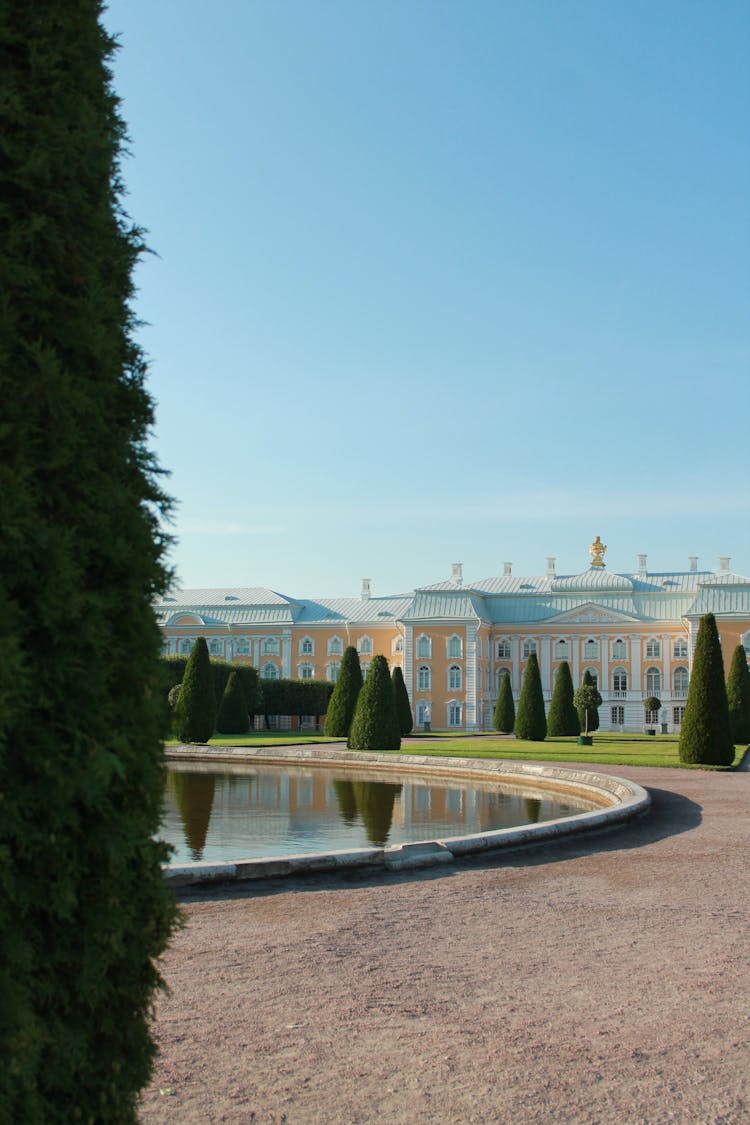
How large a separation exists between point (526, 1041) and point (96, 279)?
10.2 ft

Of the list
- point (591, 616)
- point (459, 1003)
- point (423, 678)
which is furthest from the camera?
point (591, 616)

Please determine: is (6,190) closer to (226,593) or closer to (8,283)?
(8,283)

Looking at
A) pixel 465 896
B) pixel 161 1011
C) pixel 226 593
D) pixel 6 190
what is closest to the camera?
pixel 6 190

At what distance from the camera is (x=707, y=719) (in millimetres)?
21625

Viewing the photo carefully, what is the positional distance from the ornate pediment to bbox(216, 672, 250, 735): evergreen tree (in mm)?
27800

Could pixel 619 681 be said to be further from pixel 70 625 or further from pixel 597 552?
pixel 70 625

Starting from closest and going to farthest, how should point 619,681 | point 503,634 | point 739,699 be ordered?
point 739,699 < point 619,681 < point 503,634

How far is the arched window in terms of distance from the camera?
2338 inches

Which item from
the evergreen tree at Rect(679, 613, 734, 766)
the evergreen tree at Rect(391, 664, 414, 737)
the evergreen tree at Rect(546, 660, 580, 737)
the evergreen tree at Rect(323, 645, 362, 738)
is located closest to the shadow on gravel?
the evergreen tree at Rect(679, 613, 734, 766)

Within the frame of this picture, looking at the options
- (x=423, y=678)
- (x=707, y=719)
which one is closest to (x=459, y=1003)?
(x=707, y=719)

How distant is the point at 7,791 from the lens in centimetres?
232

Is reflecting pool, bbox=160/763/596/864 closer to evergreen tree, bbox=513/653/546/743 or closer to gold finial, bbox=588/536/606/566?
evergreen tree, bbox=513/653/546/743

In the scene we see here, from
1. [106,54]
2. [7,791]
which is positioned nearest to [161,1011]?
[7,791]

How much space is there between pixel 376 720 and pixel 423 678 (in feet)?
111
